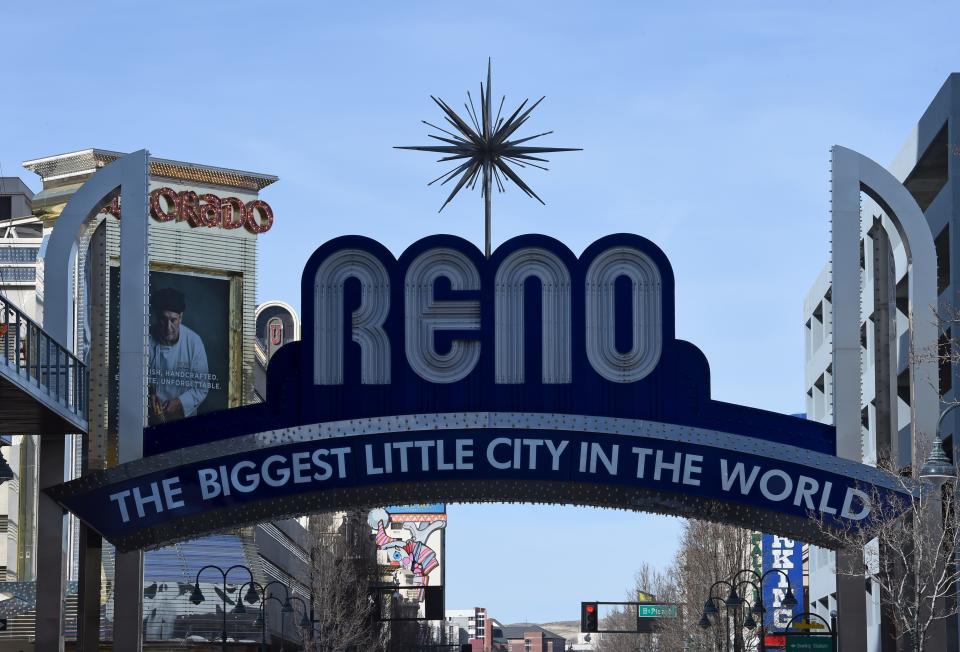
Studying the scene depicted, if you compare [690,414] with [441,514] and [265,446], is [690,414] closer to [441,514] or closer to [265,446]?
[265,446]

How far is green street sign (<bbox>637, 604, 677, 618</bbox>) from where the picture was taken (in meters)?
90.8

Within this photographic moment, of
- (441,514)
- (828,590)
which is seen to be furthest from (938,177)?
(441,514)

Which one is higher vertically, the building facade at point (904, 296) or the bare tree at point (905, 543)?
the building facade at point (904, 296)

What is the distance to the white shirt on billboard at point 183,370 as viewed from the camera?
70375 mm

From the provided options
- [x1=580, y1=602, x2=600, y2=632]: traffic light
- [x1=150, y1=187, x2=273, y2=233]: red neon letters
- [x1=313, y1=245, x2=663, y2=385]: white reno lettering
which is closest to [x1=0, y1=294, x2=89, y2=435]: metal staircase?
[x1=313, y1=245, x2=663, y2=385]: white reno lettering

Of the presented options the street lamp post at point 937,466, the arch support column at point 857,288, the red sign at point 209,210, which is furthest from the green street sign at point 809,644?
the red sign at point 209,210

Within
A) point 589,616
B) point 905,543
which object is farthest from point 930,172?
point 589,616

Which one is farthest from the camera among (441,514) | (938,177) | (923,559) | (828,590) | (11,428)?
(441,514)

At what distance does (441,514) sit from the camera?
185 metres

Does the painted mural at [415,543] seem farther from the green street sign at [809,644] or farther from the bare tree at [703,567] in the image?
the green street sign at [809,644]

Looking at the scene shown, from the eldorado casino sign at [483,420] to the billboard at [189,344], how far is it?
1669 inches

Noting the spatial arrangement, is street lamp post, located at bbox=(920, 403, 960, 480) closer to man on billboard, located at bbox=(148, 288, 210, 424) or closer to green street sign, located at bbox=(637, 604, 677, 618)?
man on billboard, located at bbox=(148, 288, 210, 424)

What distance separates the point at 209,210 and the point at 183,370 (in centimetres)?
710

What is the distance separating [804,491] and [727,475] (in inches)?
52.2
